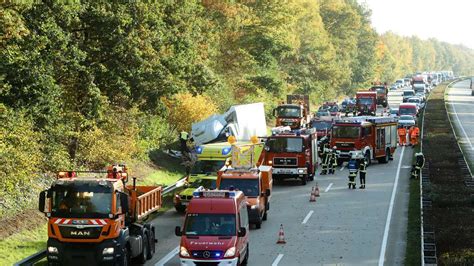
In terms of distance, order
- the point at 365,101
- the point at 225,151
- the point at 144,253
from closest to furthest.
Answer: the point at 144,253 < the point at 225,151 < the point at 365,101

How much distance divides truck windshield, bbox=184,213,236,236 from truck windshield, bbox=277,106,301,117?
41964mm

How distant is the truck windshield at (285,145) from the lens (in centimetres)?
4191

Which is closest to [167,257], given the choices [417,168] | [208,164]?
[208,164]

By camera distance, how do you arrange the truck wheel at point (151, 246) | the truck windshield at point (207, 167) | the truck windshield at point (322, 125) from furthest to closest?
the truck windshield at point (322, 125), the truck windshield at point (207, 167), the truck wheel at point (151, 246)

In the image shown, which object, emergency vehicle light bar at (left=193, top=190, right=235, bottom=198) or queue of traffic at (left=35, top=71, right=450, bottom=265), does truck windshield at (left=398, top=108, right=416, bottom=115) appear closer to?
queue of traffic at (left=35, top=71, right=450, bottom=265)

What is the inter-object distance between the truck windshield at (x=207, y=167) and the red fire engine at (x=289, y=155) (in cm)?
666

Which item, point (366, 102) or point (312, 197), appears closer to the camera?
point (312, 197)

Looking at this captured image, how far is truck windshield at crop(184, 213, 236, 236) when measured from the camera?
22.6 meters

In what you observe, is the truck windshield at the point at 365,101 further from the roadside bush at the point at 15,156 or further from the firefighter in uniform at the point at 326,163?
the roadside bush at the point at 15,156

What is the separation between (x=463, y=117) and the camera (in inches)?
3784

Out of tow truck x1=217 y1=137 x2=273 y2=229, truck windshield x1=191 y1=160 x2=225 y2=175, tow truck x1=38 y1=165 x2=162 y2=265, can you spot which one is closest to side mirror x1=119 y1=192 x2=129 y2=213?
tow truck x1=38 y1=165 x2=162 y2=265

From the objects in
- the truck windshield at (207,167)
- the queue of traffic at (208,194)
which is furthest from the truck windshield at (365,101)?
the truck windshield at (207,167)

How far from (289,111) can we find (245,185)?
114 ft

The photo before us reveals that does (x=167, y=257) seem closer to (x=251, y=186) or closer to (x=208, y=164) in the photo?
(x=251, y=186)
